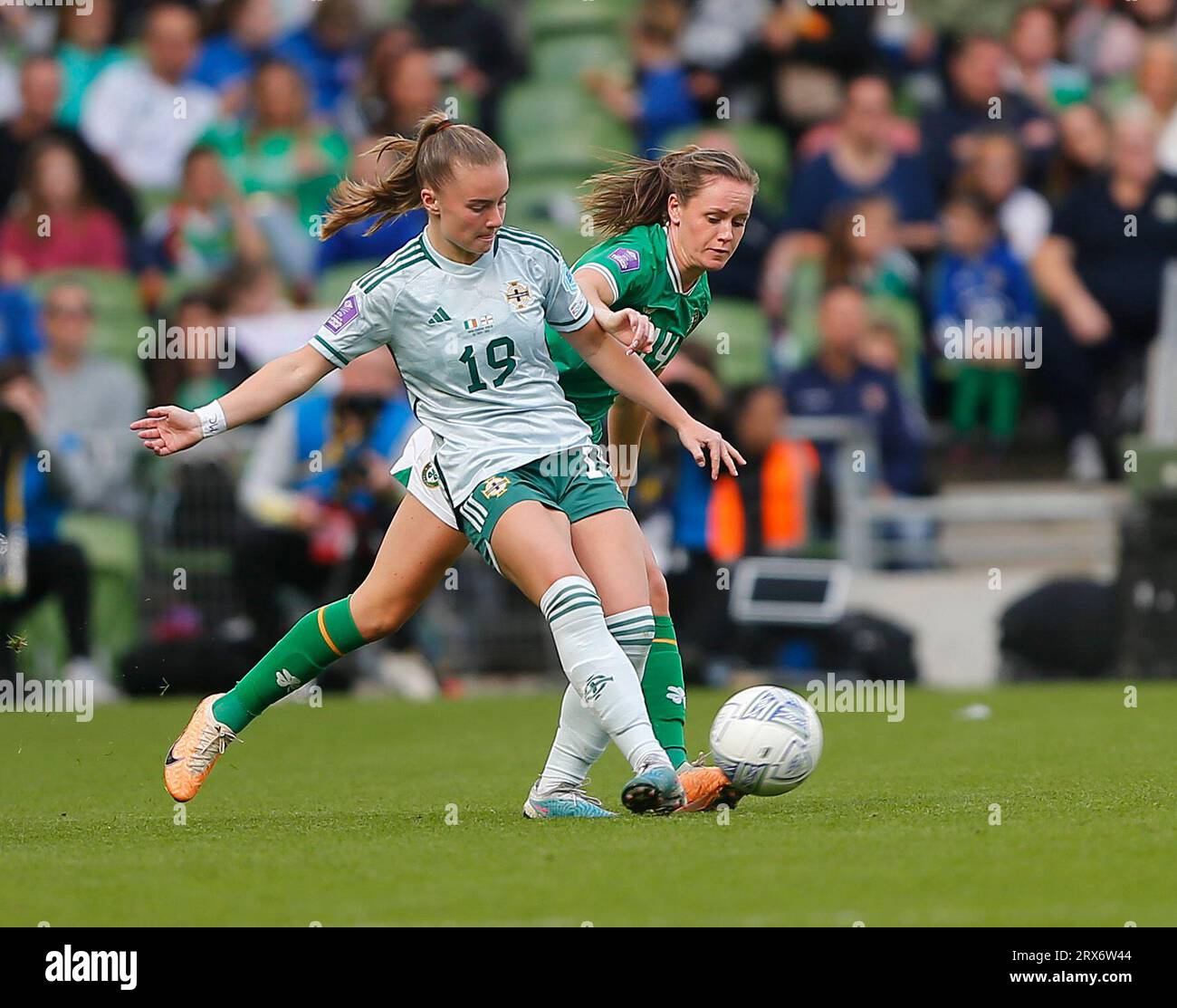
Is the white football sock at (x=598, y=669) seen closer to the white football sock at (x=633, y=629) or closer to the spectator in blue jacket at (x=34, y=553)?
the white football sock at (x=633, y=629)

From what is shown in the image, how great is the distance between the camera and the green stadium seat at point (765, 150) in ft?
53.7

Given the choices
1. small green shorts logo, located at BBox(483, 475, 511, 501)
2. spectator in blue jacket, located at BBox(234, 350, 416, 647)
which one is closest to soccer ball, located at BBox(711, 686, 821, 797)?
small green shorts logo, located at BBox(483, 475, 511, 501)

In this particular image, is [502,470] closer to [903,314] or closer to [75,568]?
[75,568]

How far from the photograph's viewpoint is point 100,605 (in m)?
13.3

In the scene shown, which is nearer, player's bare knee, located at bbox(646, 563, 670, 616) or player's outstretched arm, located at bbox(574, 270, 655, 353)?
player's outstretched arm, located at bbox(574, 270, 655, 353)

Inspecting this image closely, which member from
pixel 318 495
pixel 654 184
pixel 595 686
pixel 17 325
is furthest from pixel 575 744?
pixel 17 325

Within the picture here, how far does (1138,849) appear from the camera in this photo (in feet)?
18.0

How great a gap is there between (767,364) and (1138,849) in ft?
32.1

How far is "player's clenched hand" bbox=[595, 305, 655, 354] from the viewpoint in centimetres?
626

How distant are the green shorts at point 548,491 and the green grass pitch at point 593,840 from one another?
931 mm

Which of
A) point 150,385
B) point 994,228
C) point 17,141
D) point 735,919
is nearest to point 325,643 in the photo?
point 735,919

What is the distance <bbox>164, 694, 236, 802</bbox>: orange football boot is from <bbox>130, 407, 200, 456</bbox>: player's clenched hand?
102 cm

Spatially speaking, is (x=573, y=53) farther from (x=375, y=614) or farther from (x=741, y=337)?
(x=375, y=614)

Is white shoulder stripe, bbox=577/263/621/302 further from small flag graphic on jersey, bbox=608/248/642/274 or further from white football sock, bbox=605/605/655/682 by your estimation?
white football sock, bbox=605/605/655/682
